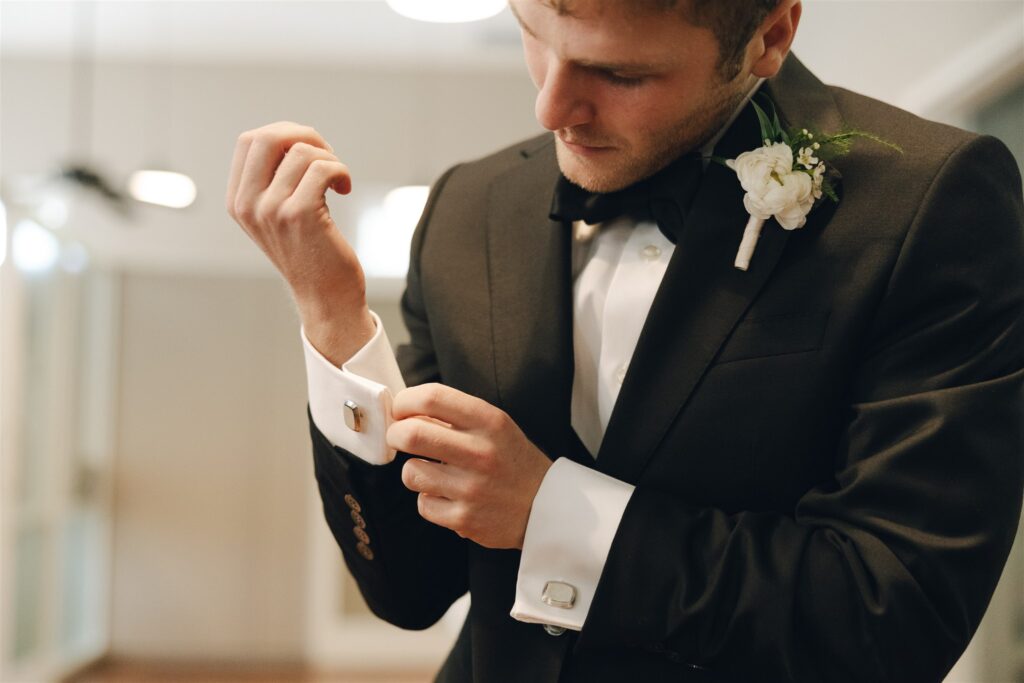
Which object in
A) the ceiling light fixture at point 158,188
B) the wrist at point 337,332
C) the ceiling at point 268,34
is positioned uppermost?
the ceiling at point 268,34

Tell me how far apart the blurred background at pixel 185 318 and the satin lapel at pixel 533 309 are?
434 centimetres

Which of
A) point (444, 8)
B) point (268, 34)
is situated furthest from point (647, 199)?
point (268, 34)

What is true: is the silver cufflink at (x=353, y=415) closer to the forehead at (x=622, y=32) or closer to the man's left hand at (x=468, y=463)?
the man's left hand at (x=468, y=463)

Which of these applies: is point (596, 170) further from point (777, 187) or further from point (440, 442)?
point (440, 442)

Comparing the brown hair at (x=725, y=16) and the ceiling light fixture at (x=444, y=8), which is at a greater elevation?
the ceiling light fixture at (x=444, y=8)

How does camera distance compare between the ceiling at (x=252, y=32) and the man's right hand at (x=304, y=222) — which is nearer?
the man's right hand at (x=304, y=222)

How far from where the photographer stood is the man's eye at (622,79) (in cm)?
94

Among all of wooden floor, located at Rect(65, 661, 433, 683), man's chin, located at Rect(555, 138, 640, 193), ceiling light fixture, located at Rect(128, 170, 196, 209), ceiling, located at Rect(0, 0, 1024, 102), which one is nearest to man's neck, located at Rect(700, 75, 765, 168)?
man's chin, located at Rect(555, 138, 640, 193)

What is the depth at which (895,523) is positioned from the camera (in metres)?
0.86

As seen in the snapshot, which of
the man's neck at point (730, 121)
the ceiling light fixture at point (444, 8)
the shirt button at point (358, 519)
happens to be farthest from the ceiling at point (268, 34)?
the shirt button at point (358, 519)

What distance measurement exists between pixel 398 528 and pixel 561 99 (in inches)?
19.4

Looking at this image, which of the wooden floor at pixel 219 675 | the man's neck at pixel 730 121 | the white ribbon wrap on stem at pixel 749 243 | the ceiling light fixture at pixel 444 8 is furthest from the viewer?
the wooden floor at pixel 219 675

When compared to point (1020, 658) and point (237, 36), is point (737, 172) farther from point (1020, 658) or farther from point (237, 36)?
point (237, 36)

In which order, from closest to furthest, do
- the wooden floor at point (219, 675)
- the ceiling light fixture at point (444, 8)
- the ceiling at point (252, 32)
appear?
the ceiling light fixture at point (444, 8) < the ceiling at point (252, 32) < the wooden floor at point (219, 675)
